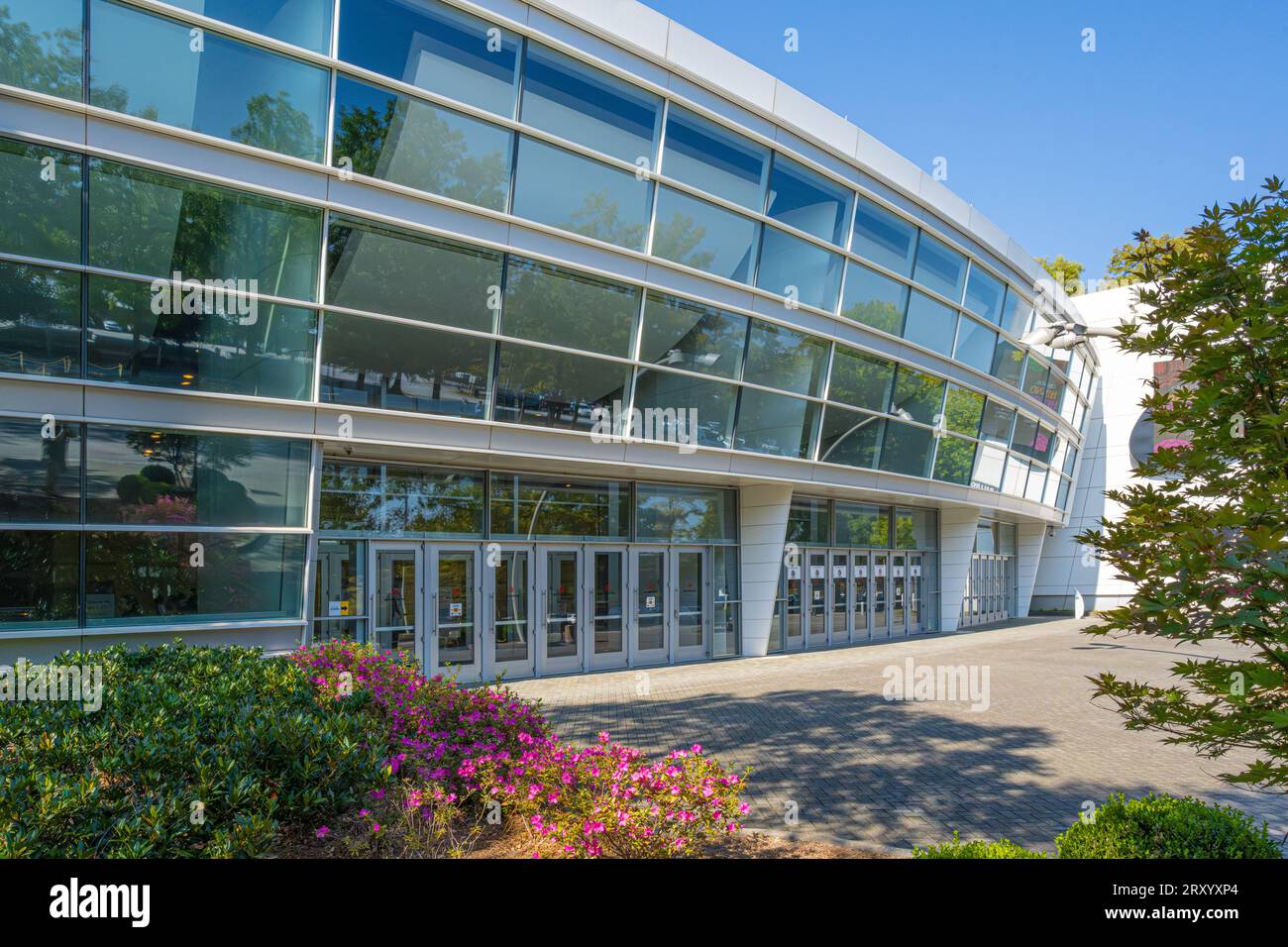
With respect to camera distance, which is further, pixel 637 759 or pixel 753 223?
pixel 753 223

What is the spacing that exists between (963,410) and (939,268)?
13.5 feet

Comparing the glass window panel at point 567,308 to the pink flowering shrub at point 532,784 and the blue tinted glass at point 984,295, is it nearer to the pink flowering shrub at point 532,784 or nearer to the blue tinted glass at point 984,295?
the pink flowering shrub at point 532,784

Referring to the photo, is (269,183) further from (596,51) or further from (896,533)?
(896,533)

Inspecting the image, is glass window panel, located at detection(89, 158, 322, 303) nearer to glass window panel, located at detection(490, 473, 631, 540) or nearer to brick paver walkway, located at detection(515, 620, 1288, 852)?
glass window panel, located at detection(490, 473, 631, 540)

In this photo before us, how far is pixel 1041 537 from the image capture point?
3200cm

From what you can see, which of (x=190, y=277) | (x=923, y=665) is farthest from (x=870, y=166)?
(x=190, y=277)

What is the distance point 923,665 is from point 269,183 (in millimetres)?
15384

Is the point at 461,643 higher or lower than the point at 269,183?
lower

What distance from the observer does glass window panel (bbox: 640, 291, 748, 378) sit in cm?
1511

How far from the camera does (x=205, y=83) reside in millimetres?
10812

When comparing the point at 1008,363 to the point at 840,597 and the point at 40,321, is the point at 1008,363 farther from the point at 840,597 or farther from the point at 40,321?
the point at 40,321

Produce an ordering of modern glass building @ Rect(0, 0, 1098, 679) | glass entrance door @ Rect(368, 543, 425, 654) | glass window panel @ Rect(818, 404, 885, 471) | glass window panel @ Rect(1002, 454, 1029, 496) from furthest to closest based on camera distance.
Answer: glass window panel @ Rect(1002, 454, 1029, 496)
glass window panel @ Rect(818, 404, 885, 471)
glass entrance door @ Rect(368, 543, 425, 654)
modern glass building @ Rect(0, 0, 1098, 679)

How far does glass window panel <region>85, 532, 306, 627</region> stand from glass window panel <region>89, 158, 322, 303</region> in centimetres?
364

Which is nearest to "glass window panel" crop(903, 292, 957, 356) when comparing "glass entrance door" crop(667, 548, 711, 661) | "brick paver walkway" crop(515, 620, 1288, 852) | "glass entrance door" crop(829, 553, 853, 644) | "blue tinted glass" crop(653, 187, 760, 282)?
"blue tinted glass" crop(653, 187, 760, 282)
